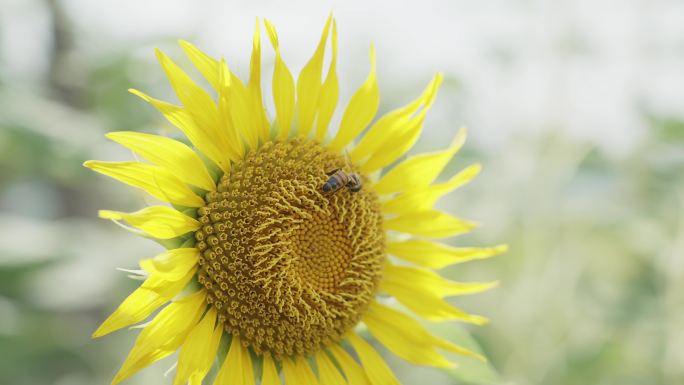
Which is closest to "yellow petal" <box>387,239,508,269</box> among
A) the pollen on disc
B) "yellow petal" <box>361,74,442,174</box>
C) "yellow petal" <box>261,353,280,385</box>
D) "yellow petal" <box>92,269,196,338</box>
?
the pollen on disc

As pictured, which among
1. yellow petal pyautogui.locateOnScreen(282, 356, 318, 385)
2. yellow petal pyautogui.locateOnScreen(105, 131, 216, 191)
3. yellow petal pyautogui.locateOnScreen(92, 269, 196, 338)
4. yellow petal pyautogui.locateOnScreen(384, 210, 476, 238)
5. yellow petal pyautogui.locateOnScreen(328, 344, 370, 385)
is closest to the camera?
yellow petal pyautogui.locateOnScreen(92, 269, 196, 338)

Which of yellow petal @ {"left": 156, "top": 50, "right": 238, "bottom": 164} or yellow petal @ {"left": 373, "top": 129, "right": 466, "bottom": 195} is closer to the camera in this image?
yellow petal @ {"left": 156, "top": 50, "right": 238, "bottom": 164}

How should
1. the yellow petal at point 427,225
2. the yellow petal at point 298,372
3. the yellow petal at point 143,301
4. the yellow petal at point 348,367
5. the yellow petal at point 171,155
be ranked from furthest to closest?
the yellow petal at point 427,225
the yellow petal at point 348,367
the yellow petal at point 298,372
the yellow petal at point 171,155
the yellow petal at point 143,301

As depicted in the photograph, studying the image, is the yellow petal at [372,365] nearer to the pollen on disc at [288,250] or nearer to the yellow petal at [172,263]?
the pollen on disc at [288,250]

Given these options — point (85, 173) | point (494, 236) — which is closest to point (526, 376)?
point (494, 236)

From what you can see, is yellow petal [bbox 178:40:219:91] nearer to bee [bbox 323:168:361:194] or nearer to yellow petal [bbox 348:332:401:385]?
bee [bbox 323:168:361:194]

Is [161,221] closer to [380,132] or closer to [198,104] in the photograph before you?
[198,104]

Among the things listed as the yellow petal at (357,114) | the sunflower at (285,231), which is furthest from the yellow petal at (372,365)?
the yellow petal at (357,114)
